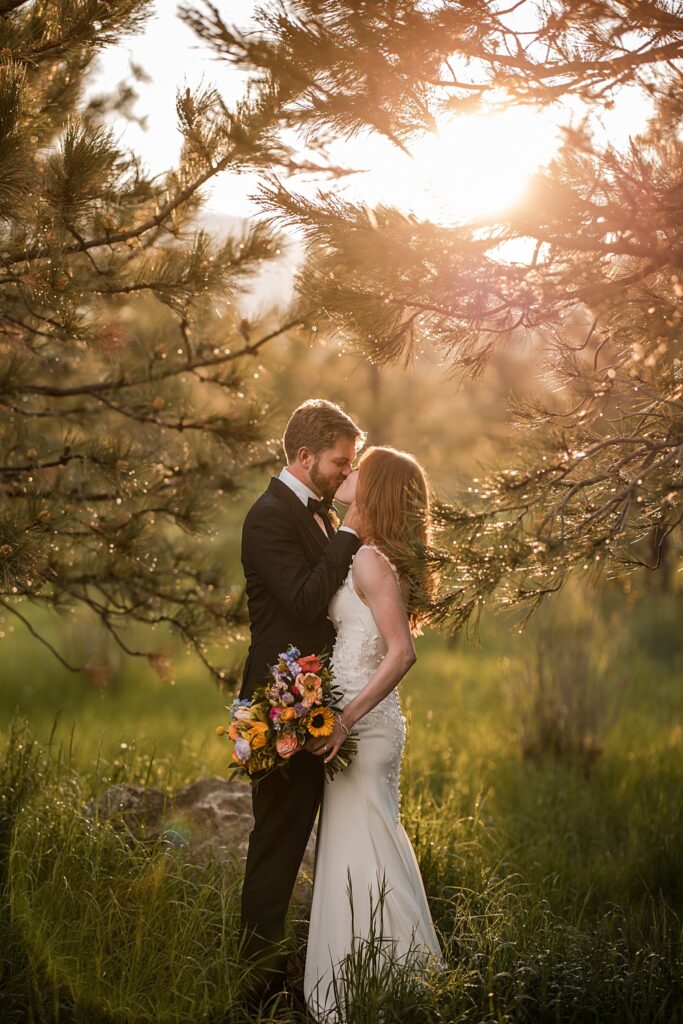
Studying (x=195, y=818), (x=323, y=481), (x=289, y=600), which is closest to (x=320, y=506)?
(x=323, y=481)

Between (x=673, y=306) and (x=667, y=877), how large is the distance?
3416 mm

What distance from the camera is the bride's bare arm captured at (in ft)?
11.6

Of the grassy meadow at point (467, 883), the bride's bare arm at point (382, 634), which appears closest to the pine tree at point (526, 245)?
the bride's bare arm at point (382, 634)

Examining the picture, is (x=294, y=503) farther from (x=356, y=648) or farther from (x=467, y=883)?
(x=467, y=883)

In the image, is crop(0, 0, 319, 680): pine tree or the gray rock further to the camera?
the gray rock

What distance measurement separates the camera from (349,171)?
3576mm

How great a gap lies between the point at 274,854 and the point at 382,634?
36.1 inches

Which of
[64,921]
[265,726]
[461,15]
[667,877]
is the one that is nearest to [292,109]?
[461,15]

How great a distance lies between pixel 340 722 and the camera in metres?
3.54

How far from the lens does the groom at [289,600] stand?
3.64 metres

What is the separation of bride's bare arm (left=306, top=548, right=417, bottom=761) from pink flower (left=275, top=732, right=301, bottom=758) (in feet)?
0.36

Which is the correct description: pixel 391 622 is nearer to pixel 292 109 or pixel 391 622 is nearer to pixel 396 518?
pixel 396 518

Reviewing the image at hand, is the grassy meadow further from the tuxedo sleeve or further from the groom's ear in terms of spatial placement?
the groom's ear

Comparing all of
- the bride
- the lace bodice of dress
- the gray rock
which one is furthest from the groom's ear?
the gray rock
